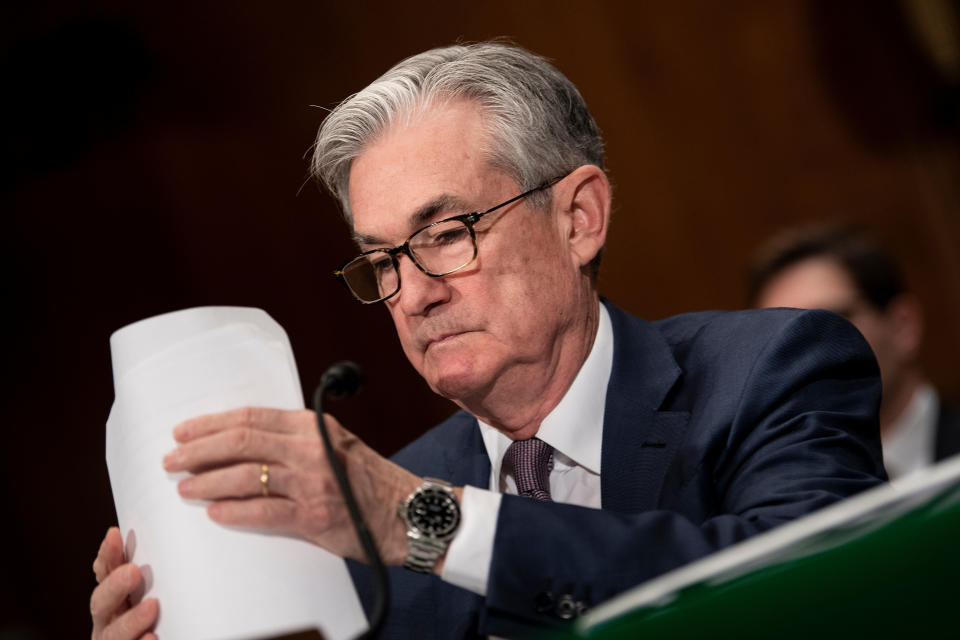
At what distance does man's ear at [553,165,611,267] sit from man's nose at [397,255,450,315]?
0.29 m

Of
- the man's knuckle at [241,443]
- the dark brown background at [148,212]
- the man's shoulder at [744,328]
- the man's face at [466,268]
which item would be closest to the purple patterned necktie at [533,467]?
the man's face at [466,268]

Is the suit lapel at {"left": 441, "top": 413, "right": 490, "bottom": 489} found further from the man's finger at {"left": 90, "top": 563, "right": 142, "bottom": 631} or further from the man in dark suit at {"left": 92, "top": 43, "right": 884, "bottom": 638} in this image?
the man's finger at {"left": 90, "top": 563, "right": 142, "bottom": 631}

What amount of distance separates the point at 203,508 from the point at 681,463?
68 cm

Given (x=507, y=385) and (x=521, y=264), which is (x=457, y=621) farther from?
(x=521, y=264)

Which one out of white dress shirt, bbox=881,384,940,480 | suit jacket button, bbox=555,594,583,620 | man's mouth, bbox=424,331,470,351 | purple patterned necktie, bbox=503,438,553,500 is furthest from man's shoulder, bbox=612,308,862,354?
white dress shirt, bbox=881,384,940,480

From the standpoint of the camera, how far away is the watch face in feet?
3.52

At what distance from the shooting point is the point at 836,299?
3.21m

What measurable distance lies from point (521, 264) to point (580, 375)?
0.23 m

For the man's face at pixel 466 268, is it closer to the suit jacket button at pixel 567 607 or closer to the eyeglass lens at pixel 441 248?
the eyeglass lens at pixel 441 248

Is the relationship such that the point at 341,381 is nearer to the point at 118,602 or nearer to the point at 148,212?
the point at 118,602

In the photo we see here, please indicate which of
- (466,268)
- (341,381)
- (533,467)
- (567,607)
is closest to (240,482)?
(341,381)

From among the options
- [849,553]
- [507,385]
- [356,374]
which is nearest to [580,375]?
[507,385]

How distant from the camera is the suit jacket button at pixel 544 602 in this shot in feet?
3.49

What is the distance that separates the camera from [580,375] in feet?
5.15
